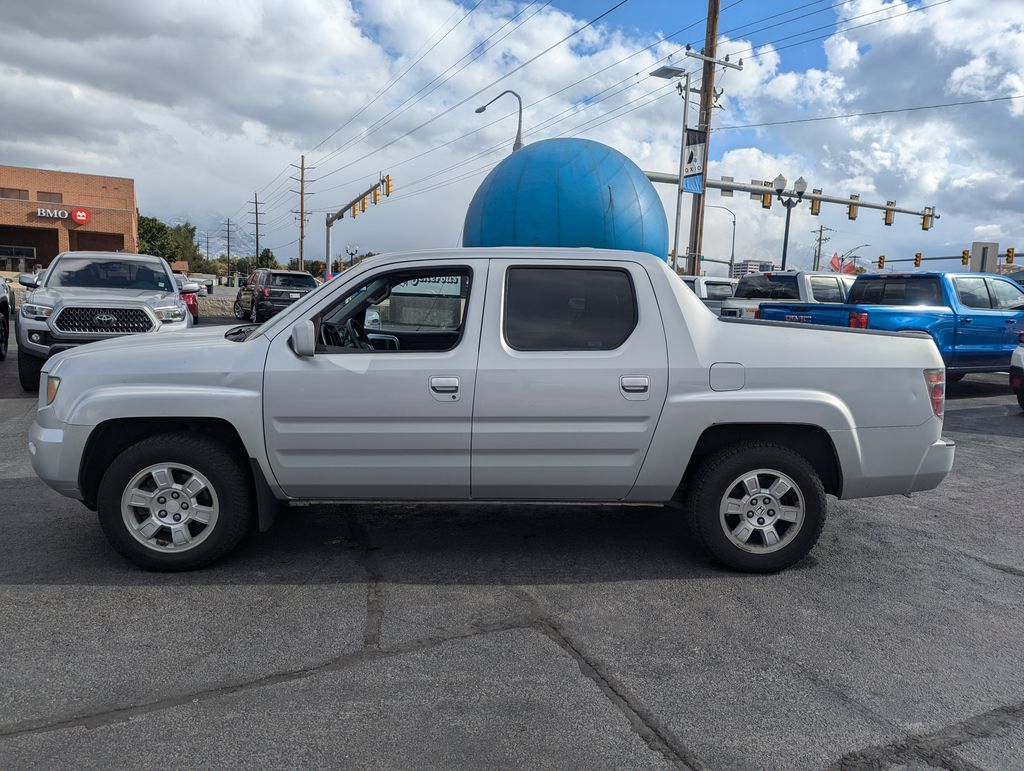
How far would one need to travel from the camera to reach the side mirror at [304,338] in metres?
4.14

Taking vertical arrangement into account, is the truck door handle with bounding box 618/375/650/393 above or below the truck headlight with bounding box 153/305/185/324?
below

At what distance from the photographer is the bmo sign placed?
166ft

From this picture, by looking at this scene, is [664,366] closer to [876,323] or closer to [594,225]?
[876,323]

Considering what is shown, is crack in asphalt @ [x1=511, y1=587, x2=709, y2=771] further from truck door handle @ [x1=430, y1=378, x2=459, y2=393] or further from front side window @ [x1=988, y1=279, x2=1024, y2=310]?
front side window @ [x1=988, y1=279, x2=1024, y2=310]

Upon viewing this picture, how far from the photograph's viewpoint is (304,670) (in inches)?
130

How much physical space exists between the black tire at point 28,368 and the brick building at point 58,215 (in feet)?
150

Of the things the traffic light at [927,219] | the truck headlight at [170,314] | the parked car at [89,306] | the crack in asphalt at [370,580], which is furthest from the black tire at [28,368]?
the traffic light at [927,219]

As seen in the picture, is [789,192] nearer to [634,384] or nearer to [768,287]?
[768,287]

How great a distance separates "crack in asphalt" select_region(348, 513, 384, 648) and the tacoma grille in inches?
230

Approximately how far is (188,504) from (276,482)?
0.49 meters

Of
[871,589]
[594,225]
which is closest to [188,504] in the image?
[871,589]

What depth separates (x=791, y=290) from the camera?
51.9 feet

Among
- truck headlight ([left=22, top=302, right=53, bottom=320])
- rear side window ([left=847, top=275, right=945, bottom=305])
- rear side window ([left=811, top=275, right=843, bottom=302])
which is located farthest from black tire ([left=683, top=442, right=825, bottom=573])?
rear side window ([left=811, top=275, right=843, bottom=302])

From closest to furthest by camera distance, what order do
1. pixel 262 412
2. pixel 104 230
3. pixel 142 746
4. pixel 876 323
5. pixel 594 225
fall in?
pixel 142 746
pixel 262 412
pixel 876 323
pixel 594 225
pixel 104 230
